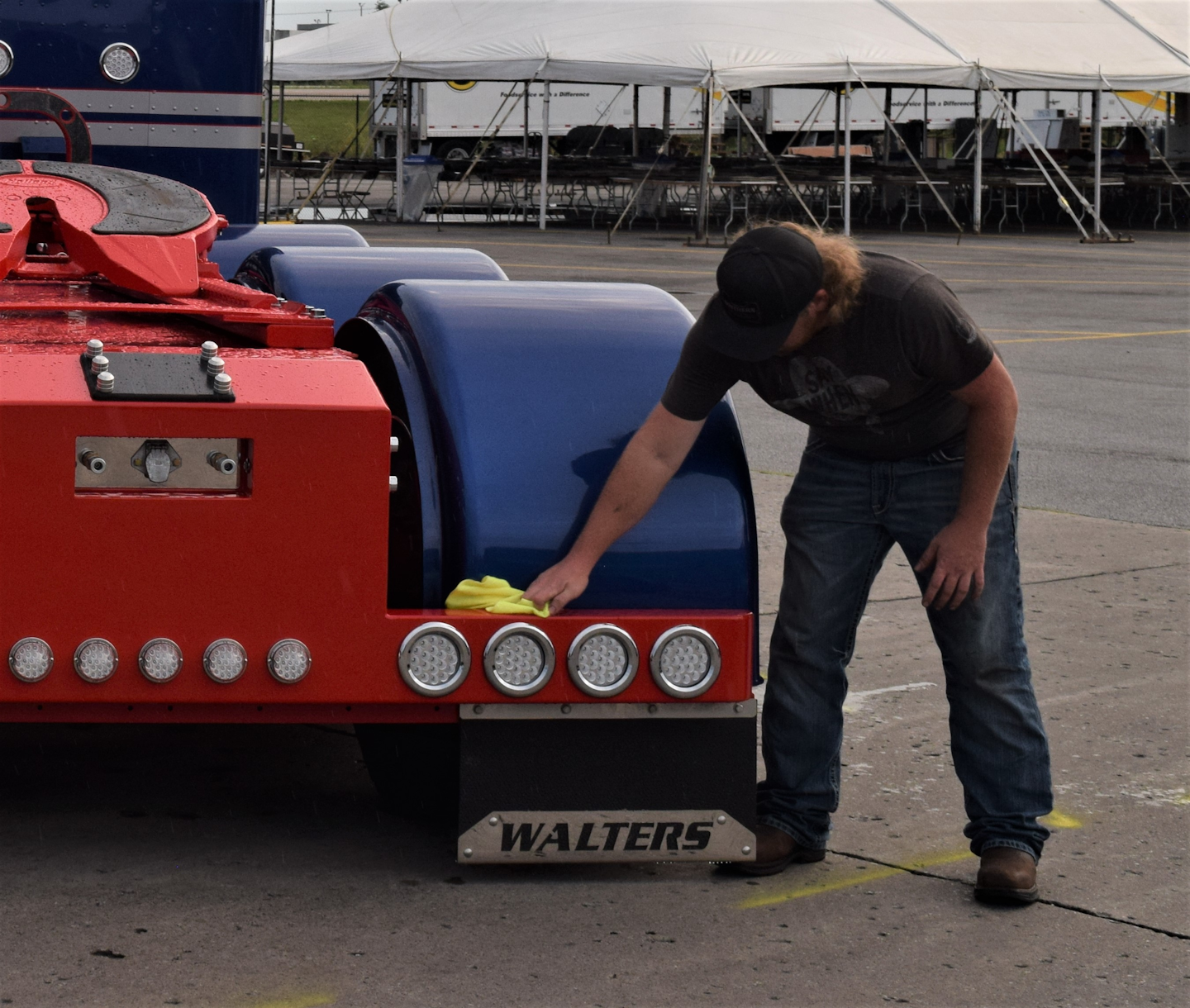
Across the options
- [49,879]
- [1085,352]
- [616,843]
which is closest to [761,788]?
[616,843]

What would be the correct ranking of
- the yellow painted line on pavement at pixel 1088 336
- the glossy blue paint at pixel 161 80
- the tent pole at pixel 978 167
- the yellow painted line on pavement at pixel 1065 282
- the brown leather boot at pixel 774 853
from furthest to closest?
the tent pole at pixel 978 167 < the yellow painted line on pavement at pixel 1065 282 < the yellow painted line on pavement at pixel 1088 336 < the glossy blue paint at pixel 161 80 < the brown leather boot at pixel 774 853

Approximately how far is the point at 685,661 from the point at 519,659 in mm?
316

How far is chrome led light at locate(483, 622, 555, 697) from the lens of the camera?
3471mm

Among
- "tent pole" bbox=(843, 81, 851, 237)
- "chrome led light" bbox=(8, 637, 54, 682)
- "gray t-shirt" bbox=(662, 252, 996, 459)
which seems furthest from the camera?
"tent pole" bbox=(843, 81, 851, 237)

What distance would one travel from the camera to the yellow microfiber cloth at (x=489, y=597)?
3.52 m

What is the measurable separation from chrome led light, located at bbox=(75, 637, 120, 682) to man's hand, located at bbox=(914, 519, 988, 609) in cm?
161

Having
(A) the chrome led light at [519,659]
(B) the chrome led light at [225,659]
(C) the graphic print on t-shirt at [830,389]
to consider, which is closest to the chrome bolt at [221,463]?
(B) the chrome led light at [225,659]

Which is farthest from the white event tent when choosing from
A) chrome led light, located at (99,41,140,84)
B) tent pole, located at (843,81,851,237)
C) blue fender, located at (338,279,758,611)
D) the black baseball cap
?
A: the black baseball cap

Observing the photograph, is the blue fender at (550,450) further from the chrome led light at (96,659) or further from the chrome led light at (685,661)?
the chrome led light at (96,659)

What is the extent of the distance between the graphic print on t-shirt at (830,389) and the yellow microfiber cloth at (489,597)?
729 mm

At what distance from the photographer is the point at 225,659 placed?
11.1 ft

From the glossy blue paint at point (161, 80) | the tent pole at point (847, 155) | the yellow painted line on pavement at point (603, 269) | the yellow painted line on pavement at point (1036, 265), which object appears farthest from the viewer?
the tent pole at point (847, 155)

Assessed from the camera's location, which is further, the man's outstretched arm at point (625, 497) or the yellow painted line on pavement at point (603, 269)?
the yellow painted line on pavement at point (603, 269)

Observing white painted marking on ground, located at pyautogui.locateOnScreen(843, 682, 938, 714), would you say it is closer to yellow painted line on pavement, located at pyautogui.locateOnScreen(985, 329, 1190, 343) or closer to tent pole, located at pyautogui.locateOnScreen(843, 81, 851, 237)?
yellow painted line on pavement, located at pyautogui.locateOnScreen(985, 329, 1190, 343)
